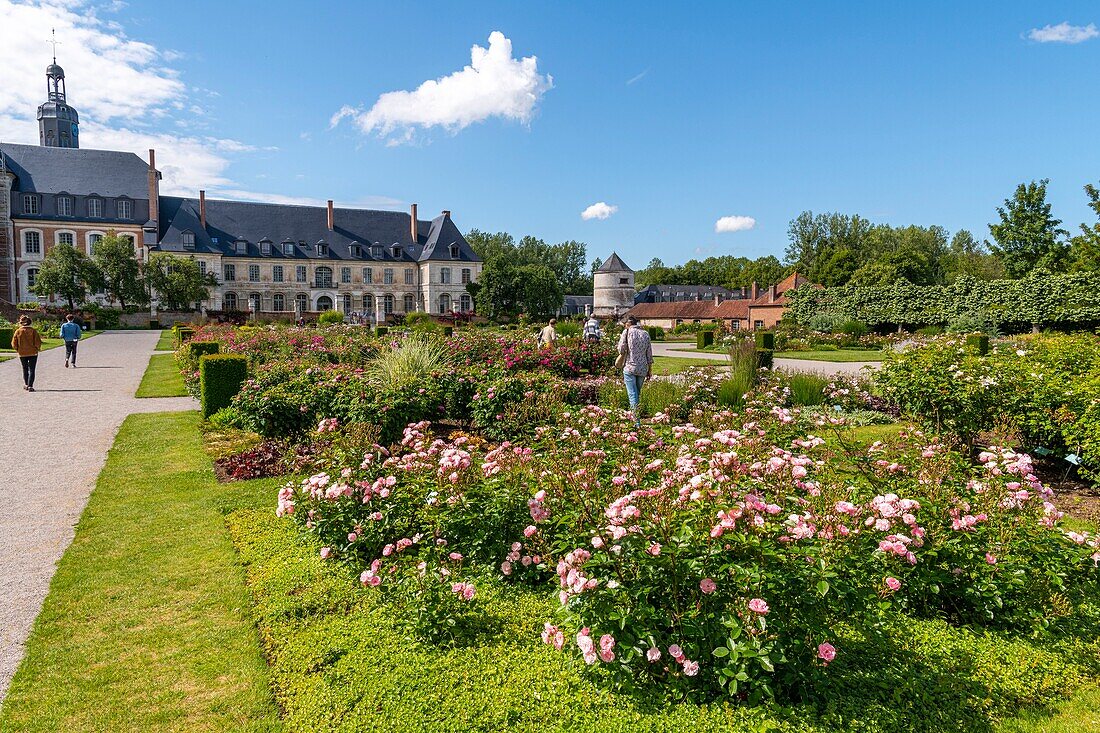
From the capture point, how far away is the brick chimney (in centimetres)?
5344

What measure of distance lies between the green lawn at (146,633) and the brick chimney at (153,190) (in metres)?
58.0

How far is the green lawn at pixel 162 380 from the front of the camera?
41.3 ft

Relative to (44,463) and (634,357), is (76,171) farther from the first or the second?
(634,357)

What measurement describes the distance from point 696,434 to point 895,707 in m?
2.63

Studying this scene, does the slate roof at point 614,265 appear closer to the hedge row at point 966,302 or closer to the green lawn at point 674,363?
the hedge row at point 966,302

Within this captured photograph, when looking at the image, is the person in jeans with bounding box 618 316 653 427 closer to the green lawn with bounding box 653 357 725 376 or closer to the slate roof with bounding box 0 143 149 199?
the green lawn with bounding box 653 357 725 376

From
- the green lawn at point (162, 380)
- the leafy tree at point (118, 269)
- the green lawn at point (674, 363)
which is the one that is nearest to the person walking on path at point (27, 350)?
the green lawn at point (162, 380)

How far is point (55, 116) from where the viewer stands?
6388 centimetres

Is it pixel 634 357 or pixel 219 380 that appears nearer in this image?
pixel 634 357

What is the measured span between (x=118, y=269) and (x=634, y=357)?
4603 centimetres

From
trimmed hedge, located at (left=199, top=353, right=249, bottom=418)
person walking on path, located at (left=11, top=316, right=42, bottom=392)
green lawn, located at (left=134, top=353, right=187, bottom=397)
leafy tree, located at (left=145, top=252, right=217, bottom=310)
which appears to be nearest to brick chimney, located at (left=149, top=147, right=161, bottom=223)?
leafy tree, located at (left=145, top=252, right=217, bottom=310)

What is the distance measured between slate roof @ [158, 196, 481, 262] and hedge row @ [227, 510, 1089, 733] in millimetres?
58967

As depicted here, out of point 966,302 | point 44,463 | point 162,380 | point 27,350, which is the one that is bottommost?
point 44,463

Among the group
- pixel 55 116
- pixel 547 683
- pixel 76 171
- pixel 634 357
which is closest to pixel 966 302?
pixel 634 357
